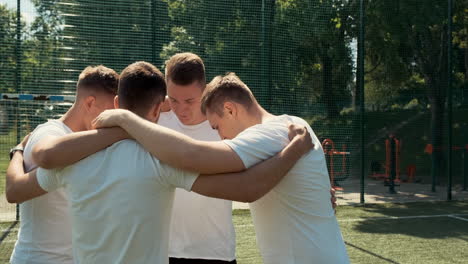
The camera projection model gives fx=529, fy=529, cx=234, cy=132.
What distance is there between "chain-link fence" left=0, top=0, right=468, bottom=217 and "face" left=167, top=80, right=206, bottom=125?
5195 mm

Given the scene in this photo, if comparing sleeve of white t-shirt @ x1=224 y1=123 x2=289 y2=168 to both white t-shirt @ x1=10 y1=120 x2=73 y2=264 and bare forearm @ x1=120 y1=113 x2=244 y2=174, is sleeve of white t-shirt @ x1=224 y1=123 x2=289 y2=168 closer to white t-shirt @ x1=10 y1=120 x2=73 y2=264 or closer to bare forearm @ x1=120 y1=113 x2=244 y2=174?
bare forearm @ x1=120 y1=113 x2=244 y2=174

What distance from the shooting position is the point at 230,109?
1850mm

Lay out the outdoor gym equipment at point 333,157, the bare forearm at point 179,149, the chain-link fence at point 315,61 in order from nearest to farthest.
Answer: the bare forearm at point 179,149 < the chain-link fence at point 315,61 < the outdoor gym equipment at point 333,157

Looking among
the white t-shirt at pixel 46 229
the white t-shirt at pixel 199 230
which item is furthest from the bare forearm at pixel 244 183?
the white t-shirt at pixel 199 230

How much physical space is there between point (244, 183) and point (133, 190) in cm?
33

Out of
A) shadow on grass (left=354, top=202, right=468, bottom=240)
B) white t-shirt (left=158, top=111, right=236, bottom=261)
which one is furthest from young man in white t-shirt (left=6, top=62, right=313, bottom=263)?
shadow on grass (left=354, top=202, right=468, bottom=240)

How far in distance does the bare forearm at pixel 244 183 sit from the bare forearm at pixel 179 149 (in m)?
0.03

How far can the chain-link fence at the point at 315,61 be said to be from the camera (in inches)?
300

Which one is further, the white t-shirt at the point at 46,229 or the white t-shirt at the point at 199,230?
the white t-shirt at the point at 199,230

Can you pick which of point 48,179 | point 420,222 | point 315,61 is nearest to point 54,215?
point 48,179

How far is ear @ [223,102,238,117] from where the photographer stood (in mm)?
1841

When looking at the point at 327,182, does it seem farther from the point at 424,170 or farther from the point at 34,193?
the point at 424,170

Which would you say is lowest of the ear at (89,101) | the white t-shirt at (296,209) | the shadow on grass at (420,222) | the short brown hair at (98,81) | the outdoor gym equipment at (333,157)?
the shadow on grass at (420,222)

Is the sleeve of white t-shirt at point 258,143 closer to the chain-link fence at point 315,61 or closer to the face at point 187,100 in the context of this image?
the face at point 187,100
